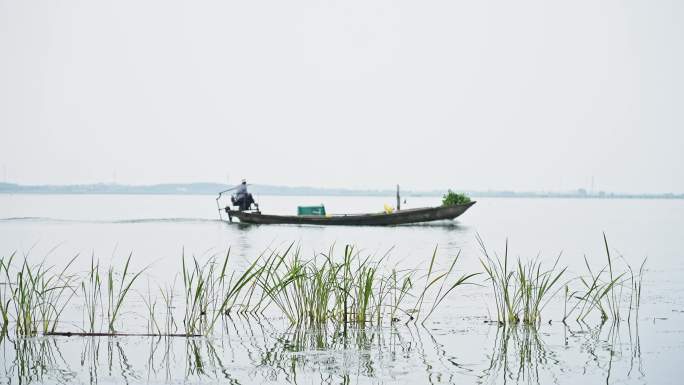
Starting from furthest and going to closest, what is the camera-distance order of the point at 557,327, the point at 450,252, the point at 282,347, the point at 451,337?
1. the point at 450,252
2. the point at 557,327
3. the point at 451,337
4. the point at 282,347

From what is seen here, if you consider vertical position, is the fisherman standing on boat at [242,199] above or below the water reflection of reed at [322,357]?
above

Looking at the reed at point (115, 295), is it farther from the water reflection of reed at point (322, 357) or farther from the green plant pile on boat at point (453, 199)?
the green plant pile on boat at point (453, 199)

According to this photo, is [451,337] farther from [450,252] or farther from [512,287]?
[450,252]

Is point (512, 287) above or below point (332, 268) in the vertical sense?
below

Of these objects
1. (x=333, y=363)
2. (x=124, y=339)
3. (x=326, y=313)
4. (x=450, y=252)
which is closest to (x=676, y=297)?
(x=326, y=313)

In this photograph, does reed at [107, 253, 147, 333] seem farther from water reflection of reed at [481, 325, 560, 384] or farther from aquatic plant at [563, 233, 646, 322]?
aquatic plant at [563, 233, 646, 322]

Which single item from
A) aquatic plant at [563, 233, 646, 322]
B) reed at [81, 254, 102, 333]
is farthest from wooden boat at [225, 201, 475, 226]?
reed at [81, 254, 102, 333]

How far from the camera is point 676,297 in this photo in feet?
53.9

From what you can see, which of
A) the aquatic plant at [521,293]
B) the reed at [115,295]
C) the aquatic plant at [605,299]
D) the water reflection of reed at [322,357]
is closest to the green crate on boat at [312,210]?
the aquatic plant at [605,299]

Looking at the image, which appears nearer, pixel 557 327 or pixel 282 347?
pixel 282 347

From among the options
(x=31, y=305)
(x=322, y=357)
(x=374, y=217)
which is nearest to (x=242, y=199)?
(x=374, y=217)

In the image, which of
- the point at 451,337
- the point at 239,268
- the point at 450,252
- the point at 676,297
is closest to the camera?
the point at 451,337

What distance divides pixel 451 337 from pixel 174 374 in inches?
158

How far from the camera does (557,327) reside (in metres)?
10.8
